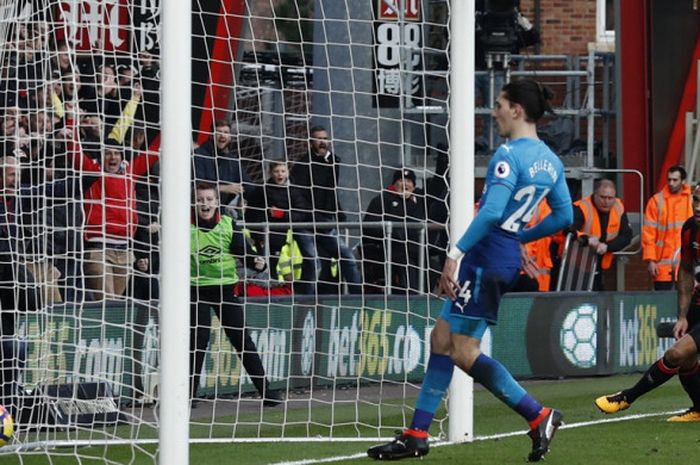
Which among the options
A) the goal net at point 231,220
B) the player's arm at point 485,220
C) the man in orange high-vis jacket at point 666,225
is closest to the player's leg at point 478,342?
the player's arm at point 485,220

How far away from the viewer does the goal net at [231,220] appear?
33.2 ft

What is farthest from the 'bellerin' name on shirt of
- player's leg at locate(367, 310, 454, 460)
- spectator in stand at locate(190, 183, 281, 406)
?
spectator in stand at locate(190, 183, 281, 406)

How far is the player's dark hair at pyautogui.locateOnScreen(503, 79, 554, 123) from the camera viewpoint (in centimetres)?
886

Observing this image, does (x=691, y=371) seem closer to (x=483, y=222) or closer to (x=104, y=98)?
(x=483, y=222)

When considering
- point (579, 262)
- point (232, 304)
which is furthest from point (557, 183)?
point (579, 262)

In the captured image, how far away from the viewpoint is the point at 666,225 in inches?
709

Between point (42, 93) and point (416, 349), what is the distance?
4.06 metres

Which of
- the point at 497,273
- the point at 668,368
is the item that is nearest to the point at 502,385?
the point at 497,273

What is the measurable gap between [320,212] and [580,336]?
169 inches

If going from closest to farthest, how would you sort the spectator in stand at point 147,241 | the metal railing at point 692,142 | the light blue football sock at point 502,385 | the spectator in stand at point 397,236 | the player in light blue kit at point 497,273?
the player in light blue kit at point 497,273
the light blue football sock at point 502,385
the spectator in stand at point 147,241
the spectator in stand at point 397,236
the metal railing at point 692,142

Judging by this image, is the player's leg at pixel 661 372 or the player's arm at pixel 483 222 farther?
the player's leg at pixel 661 372

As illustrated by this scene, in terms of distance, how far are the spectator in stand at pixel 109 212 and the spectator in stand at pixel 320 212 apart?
5.67 feet

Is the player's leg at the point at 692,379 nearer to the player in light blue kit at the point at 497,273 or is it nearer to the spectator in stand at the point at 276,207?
the player in light blue kit at the point at 497,273

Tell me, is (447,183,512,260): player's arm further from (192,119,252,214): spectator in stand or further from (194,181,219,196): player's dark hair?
(194,181,219,196): player's dark hair
